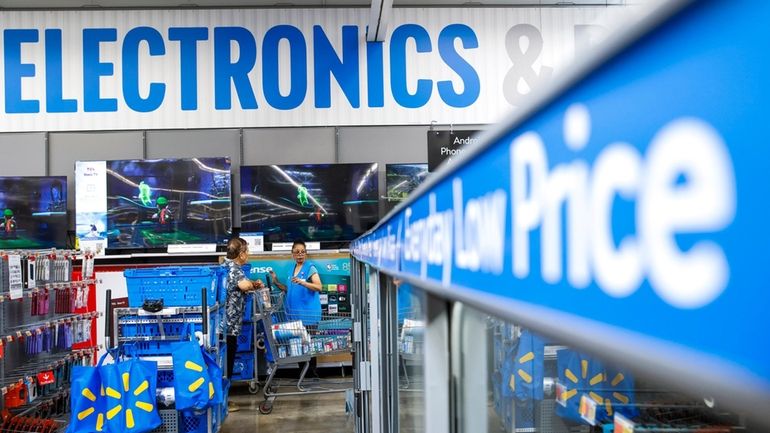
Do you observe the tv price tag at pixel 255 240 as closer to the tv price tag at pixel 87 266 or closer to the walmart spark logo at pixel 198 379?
the tv price tag at pixel 87 266

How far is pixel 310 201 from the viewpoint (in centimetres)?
873

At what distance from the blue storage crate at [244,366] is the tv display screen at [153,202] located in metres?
1.58

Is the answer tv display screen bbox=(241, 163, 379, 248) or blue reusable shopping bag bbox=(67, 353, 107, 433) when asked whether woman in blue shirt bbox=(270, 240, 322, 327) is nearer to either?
tv display screen bbox=(241, 163, 379, 248)

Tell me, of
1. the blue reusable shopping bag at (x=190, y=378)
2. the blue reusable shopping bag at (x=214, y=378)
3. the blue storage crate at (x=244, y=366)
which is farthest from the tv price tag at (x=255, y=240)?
the blue reusable shopping bag at (x=190, y=378)

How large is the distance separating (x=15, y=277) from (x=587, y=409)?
17.1 ft

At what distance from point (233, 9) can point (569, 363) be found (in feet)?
27.9

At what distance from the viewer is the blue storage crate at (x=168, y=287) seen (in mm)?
5332

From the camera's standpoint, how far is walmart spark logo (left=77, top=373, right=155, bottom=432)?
4562mm

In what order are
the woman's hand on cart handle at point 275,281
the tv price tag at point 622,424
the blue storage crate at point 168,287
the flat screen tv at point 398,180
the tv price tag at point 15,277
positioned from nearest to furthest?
the tv price tag at point 622,424 < the blue storage crate at point 168,287 < the tv price tag at point 15,277 < the woman's hand on cart handle at point 275,281 < the flat screen tv at point 398,180

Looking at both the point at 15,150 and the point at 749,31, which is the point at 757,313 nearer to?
the point at 749,31

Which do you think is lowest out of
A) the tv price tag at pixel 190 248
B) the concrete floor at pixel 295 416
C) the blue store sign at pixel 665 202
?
the concrete floor at pixel 295 416

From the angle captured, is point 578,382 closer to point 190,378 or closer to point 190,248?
point 190,378

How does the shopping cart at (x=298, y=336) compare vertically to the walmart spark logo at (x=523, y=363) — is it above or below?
below

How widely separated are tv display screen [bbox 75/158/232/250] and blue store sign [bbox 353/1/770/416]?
27.8 feet
